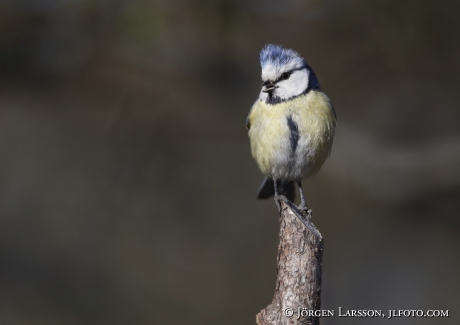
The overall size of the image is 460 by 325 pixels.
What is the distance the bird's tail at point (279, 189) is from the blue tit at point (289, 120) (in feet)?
0.90

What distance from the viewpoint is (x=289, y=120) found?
2.56 metres

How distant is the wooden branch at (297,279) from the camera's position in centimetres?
191

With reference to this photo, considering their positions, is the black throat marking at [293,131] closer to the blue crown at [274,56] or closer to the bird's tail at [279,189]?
the blue crown at [274,56]

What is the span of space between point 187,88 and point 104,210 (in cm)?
134

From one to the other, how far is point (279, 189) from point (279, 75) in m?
0.65

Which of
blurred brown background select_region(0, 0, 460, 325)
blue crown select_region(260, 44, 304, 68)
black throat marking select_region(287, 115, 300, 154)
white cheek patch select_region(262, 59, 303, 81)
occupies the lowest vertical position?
black throat marking select_region(287, 115, 300, 154)

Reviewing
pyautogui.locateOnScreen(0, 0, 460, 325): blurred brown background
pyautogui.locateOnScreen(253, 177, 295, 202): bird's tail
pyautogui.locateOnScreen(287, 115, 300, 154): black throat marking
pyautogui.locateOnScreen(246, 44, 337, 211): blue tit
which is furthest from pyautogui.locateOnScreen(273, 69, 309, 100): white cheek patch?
pyautogui.locateOnScreen(0, 0, 460, 325): blurred brown background

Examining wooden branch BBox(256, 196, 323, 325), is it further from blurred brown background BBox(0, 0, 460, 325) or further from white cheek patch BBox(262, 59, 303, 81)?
blurred brown background BBox(0, 0, 460, 325)

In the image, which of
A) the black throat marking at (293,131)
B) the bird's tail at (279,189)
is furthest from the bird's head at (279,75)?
the bird's tail at (279,189)

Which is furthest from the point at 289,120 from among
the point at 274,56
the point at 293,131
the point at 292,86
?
the point at 274,56

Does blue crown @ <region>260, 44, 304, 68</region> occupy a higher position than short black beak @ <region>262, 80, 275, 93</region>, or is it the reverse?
blue crown @ <region>260, 44, 304, 68</region>

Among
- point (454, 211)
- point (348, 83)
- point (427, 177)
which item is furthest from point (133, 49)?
point (454, 211)

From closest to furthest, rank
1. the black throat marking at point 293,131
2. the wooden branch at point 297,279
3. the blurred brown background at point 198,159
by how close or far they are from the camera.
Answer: the wooden branch at point 297,279 < the black throat marking at point 293,131 < the blurred brown background at point 198,159

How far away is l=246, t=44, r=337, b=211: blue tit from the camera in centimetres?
257
